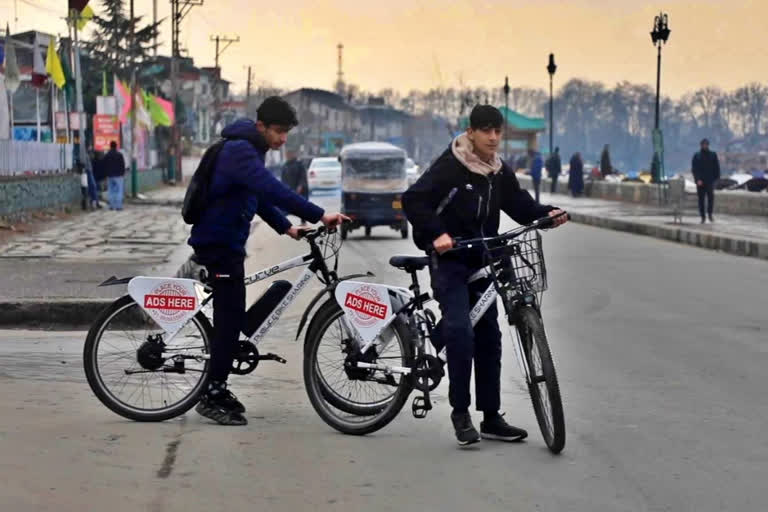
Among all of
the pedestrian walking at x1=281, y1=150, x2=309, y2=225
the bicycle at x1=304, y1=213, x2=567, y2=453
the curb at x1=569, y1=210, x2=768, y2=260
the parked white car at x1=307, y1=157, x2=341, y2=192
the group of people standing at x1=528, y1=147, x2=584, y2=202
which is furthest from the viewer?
the parked white car at x1=307, y1=157, x2=341, y2=192

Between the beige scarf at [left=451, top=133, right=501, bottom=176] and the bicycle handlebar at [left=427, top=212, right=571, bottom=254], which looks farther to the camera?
the beige scarf at [left=451, top=133, right=501, bottom=176]

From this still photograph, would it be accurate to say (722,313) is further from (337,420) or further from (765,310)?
(337,420)

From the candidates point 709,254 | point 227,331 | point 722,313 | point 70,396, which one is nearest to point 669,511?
point 227,331

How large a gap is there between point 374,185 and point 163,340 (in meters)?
20.0

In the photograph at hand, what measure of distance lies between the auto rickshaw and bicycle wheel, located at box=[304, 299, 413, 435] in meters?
19.0

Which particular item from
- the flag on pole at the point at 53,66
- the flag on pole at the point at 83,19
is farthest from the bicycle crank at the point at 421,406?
the flag on pole at the point at 83,19

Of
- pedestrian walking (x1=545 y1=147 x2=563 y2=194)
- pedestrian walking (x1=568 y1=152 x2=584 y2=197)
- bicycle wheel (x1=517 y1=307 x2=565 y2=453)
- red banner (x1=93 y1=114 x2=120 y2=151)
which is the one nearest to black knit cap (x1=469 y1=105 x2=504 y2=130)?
bicycle wheel (x1=517 y1=307 x2=565 y2=453)

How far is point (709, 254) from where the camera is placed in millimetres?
22375

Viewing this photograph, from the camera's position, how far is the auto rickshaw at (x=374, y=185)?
26.9 m

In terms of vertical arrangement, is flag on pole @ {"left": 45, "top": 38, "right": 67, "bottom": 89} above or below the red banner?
above

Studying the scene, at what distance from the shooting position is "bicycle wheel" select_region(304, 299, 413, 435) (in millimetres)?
7051

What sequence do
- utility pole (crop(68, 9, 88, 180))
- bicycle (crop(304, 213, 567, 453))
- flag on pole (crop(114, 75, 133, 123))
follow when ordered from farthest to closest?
1. flag on pole (crop(114, 75, 133, 123))
2. utility pole (crop(68, 9, 88, 180))
3. bicycle (crop(304, 213, 567, 453))

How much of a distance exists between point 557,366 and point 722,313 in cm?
410

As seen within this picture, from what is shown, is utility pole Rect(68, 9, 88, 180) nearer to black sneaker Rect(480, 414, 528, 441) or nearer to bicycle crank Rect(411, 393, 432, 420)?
bicycle crank Rect(411, 393, 432, 420)
